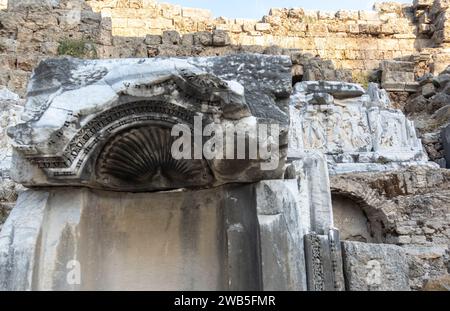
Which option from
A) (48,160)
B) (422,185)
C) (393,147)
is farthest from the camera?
(393,147)

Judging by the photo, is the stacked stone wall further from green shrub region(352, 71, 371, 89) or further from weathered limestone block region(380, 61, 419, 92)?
weathered limestone block region(380, 61, 419, 92)

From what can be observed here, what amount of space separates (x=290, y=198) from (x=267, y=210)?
6.5 inches

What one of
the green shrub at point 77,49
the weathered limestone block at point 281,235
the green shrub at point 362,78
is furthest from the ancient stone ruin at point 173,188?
the green shrub at point 362,78

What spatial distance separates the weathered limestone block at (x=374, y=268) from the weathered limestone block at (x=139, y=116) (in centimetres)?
76

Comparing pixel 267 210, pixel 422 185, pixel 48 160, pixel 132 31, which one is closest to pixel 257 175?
pixel 267 210

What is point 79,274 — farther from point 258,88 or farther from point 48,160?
point 258,88

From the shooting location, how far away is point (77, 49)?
11.8m

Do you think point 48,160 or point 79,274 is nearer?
point 48,160

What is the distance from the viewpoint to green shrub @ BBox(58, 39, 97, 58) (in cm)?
1174

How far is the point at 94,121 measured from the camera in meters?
2.87

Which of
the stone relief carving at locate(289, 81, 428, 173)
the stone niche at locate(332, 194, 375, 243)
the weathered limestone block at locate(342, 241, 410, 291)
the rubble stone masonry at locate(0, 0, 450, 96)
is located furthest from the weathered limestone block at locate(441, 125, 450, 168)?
the weathered limestone block at locate(342, 241, 410, 291)

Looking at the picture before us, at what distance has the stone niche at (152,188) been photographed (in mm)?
2842

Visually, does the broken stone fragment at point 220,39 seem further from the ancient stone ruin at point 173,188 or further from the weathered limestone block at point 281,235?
the weathered limestone block at point 281,235

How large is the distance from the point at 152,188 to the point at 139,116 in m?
0.70
